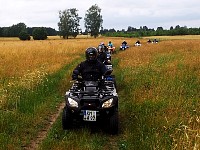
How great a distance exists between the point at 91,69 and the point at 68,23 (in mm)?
88288

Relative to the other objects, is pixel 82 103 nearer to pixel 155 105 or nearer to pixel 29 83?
pixel 155 105

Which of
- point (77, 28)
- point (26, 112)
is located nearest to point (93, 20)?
point (77, 28)

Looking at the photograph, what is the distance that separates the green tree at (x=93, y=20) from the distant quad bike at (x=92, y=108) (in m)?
93.8

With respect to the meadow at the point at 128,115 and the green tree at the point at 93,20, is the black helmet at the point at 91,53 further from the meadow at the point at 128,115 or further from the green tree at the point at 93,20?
the green tree at the point at 93,20

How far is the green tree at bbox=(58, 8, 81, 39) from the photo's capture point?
3730 inches

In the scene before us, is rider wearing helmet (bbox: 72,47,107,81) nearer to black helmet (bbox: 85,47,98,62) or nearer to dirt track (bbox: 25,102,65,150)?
black helmet (bbox: 85,47,98,62)

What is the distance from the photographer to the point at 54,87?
1245cm

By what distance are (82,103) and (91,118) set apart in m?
0.36

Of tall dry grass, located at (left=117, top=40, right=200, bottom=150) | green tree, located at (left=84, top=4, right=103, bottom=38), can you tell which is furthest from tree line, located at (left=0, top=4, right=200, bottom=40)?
tall dry grass, located at (left=117, top=40, right=200, bottom=150)

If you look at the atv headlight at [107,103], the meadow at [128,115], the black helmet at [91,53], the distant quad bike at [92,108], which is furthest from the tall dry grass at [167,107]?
the black helmet at [91,53]

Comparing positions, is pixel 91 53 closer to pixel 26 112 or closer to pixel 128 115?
pixel 128 115

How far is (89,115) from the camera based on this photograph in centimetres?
684

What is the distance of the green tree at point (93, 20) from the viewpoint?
328ft

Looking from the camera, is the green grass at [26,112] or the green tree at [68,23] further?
the green tree at [68,23]
